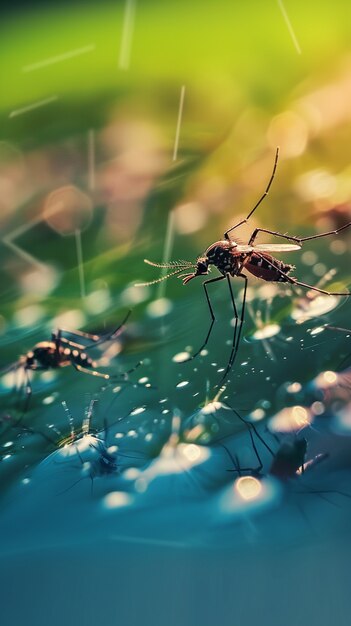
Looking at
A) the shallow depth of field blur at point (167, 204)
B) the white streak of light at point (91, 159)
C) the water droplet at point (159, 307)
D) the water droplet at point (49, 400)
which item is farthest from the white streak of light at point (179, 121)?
the water droplet at point (49, 400)

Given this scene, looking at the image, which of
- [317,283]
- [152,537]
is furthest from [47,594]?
[317,283]

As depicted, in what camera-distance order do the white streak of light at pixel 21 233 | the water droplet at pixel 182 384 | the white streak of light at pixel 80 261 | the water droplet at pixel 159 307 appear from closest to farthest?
the water droplet at pixel 182 384
the water droplet at pixel 159 307
the white streak of light at pixel 80 261
the white streak of light at pixel 21 233

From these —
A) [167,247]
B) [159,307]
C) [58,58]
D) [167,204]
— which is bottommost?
[159,307]

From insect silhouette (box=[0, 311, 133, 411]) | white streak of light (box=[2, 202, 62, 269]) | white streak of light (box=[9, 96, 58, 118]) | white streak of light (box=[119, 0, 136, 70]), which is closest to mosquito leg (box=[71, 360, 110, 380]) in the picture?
insect silhouette (box=[0, 311, 133, 411])

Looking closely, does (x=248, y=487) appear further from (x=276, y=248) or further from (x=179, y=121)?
(x=179, y=121)

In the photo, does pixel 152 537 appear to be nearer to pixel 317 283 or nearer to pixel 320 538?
pixel 320 538

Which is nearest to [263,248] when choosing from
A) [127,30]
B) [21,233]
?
[21,233]

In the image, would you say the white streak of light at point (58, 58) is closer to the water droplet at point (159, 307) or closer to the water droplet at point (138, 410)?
the water droplet at point (159, 307)
